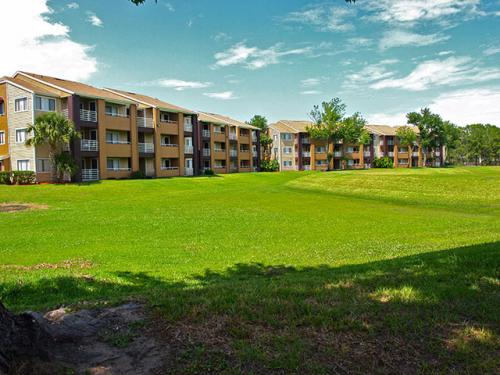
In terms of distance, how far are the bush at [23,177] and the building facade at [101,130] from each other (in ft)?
6.24

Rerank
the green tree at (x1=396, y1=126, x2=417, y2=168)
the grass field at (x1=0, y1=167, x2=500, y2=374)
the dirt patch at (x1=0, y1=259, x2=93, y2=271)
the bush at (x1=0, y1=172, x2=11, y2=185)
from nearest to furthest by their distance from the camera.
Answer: the grass field at (x1=0, y1=167, x2=500, y2=374) → the dirt patch at (x1=0, y1=259, x2=93, y2=271) → the bush at (x1=0, y1=172, x2=11, y2=185) → the green tree at (x1=396, y1=126, x2=417, y2=168)

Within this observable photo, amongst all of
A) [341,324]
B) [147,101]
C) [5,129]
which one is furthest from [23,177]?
[341,324]

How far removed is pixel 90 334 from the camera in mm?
4656

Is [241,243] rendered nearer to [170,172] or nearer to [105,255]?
[105,255]

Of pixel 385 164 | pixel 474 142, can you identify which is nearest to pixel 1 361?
pixel 385 164

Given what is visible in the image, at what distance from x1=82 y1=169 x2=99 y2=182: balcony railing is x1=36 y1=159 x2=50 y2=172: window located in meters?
3.66

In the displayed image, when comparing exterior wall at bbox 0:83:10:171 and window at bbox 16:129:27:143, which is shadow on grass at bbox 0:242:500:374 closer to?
window at bbox 16:129:27:143

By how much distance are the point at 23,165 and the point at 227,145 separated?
35746 mm

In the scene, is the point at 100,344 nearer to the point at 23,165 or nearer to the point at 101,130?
the point at 23,165

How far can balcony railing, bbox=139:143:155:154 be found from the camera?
52.2 metres

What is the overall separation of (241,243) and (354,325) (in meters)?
9.46

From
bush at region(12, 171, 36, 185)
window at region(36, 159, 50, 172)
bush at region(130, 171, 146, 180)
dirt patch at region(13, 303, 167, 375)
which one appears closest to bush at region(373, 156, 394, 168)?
bush at region(130, 171, 146, 180)

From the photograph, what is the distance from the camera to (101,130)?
4547 cm

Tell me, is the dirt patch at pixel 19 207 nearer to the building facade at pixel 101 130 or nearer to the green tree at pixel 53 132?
the green tree at pixel 53 132
